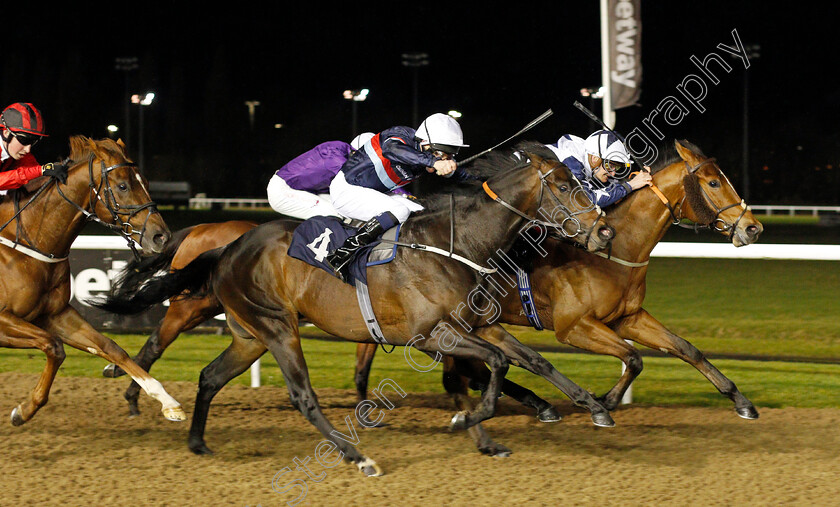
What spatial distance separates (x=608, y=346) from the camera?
4.52 metres

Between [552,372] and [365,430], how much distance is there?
1.26 m

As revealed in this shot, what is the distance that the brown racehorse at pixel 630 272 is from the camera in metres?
4.55

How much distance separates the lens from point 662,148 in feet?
16.0

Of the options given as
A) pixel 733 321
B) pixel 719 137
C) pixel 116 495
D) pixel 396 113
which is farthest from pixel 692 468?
pixel 396 113

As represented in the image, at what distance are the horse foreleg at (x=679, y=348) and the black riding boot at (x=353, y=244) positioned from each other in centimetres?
154

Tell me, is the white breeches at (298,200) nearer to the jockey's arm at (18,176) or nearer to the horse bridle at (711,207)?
the jockey's arm at (18,176)

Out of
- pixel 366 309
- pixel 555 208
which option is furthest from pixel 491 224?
pixel 366 309

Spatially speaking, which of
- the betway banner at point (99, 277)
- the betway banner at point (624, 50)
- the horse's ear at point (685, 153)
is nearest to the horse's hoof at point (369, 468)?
the horse's ear at point (685, 153)

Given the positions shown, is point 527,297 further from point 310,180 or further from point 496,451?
point 310,180

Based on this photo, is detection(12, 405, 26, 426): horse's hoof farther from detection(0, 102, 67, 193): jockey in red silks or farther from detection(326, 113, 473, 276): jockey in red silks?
detection(326, 113, 473, 276): jockey in red silks

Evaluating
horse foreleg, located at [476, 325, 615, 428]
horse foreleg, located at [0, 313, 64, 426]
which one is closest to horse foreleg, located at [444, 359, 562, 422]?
horse foreleg, located at [476, 325, 615, 428]

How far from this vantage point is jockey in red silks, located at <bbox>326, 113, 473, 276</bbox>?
13.1 feet

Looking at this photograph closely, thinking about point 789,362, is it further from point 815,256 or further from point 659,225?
point 659,225

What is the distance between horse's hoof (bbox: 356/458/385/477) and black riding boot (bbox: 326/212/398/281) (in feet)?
2.73
